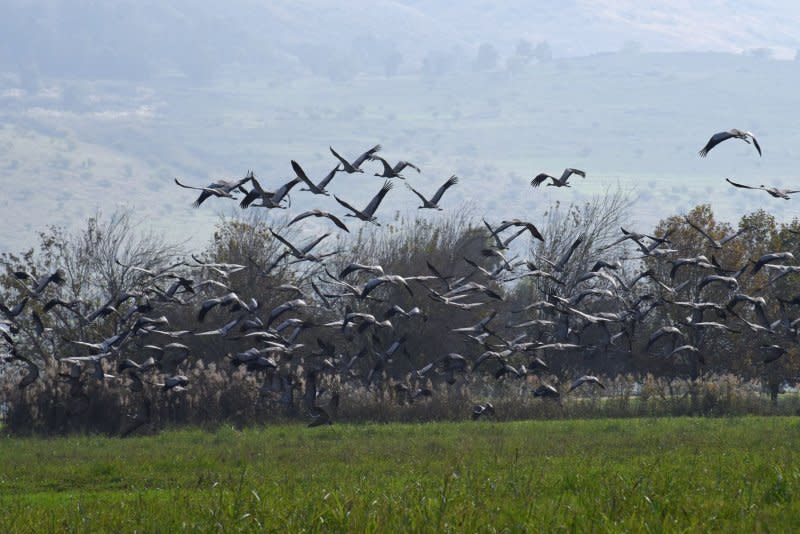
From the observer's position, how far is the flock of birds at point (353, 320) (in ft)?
97.8

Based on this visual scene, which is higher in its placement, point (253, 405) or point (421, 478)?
point (421, 478)

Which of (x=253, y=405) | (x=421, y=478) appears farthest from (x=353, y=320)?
(x=421, y=478)

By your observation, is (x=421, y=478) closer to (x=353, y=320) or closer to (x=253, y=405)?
(x=353, y=320)

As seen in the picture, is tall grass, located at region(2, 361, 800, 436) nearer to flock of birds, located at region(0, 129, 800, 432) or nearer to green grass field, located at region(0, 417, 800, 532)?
flock of birds, located at region(0, 129, 800, 432)

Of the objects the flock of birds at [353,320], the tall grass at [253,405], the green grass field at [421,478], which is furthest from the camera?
the tall grass at [253,405]

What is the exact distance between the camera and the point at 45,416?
1452 inches

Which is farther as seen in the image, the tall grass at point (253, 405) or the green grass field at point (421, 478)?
the tall grass at point (253, 405)

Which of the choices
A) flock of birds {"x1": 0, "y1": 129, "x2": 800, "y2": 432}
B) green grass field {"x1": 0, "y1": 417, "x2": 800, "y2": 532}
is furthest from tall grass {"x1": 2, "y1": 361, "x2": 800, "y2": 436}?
green grass field {"x1": 0, "y1": 417, "x2": 800, "y2": 532}

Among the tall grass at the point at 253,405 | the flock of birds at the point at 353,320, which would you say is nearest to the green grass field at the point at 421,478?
the flock of birds at the point at 353,320

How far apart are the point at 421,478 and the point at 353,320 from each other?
1902 cm

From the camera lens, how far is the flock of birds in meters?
29.8

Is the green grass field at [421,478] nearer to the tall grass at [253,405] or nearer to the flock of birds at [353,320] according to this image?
the flock of birds at [353,320]

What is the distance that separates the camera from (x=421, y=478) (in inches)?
740

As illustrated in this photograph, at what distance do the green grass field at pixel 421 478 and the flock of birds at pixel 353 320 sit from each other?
7.82ft
